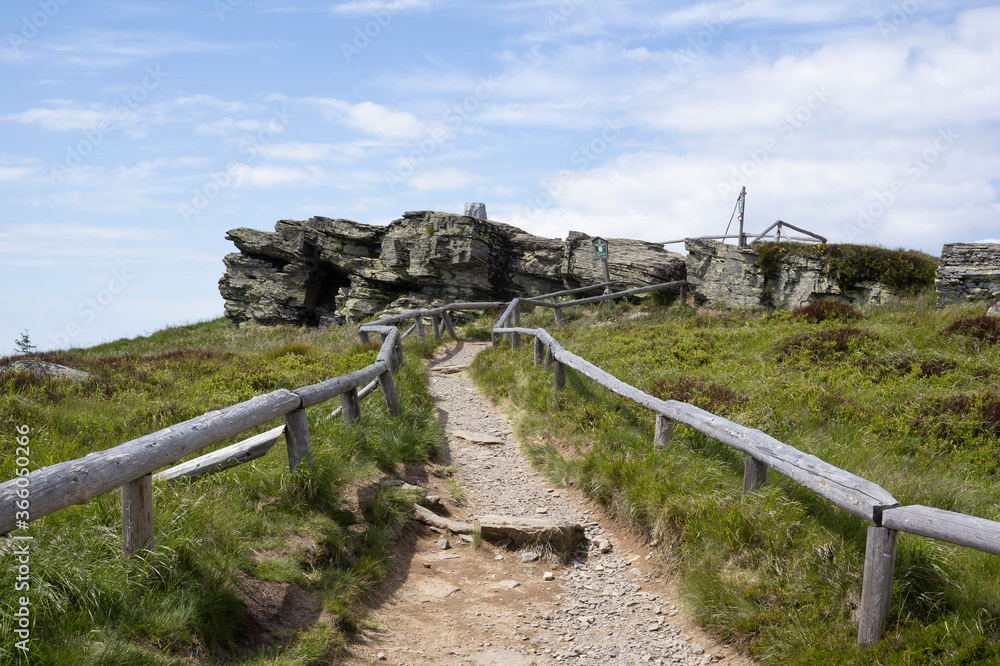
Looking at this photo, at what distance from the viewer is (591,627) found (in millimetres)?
5074

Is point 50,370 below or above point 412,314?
below

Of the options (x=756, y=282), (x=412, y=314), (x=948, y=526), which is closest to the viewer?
(x=948, y=526)

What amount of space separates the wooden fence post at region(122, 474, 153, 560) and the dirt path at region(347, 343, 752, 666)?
1617 mm

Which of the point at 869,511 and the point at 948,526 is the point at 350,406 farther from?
the point at 948,526

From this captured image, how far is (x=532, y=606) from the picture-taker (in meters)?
5.36

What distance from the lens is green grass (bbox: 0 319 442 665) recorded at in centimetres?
350

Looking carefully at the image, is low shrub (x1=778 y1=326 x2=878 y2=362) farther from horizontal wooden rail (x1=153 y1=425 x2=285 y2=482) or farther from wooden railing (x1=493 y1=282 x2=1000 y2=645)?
horizontal wooden rail (x1=153 y1=425 x2=285 y2=482)

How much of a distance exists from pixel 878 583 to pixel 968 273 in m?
16.8

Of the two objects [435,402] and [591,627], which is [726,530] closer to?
[591,627]

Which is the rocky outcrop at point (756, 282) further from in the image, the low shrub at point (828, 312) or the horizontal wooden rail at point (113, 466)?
the horizontal wooden rail at point (113, 466)

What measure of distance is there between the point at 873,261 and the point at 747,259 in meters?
3.74

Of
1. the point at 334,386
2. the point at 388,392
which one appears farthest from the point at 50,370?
the point at 334,386

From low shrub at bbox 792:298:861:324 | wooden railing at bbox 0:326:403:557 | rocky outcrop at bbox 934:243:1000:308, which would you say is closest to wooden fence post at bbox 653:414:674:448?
wooden railing at bbox 0:326:403:557

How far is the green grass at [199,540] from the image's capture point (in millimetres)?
3496
